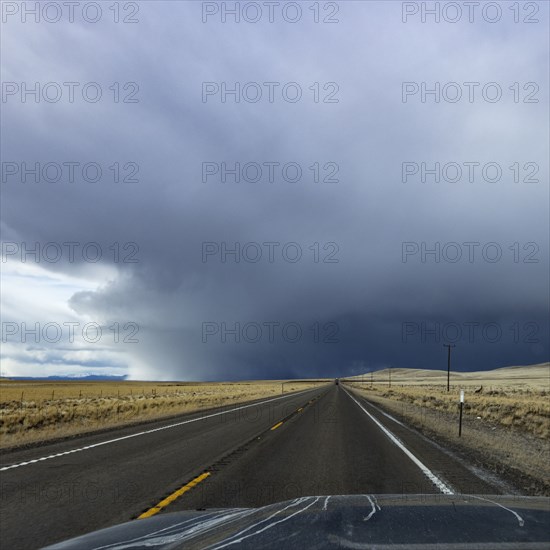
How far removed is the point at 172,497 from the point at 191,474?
1930mm

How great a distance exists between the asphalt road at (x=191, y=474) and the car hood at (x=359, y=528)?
9.12ft

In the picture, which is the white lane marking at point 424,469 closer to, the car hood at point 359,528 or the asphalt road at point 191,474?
the asphalt road at point 191,474

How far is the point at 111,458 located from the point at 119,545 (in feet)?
27.8

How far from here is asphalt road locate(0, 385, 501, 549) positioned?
21.5 feet

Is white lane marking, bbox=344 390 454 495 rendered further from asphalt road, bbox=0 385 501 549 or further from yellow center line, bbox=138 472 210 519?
yellow center line, bbox=138 472 210 519

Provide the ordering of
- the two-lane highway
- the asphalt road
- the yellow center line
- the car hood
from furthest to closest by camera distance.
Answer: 1. the asphalt road
2. the yellow center line
3. the two-lane highway
4. the car hood

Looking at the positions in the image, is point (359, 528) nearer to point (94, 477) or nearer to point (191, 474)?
point (191, 474)

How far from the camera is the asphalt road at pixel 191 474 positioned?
Answer: 21.5 ft

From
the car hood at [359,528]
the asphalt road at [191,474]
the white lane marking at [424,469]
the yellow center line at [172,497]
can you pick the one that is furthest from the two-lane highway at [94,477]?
the white lane marking at [424,469]

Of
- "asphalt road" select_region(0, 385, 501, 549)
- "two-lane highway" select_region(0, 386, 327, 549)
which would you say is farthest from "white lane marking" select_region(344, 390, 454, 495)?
"two-lane highway" select_region(0, 386, 327, 549)

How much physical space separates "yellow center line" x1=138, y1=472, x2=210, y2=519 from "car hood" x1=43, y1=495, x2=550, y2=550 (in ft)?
8.60

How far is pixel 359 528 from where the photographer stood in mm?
2818

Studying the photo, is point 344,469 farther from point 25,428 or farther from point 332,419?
point 25,428

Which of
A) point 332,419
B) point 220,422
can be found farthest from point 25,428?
point 332,419
